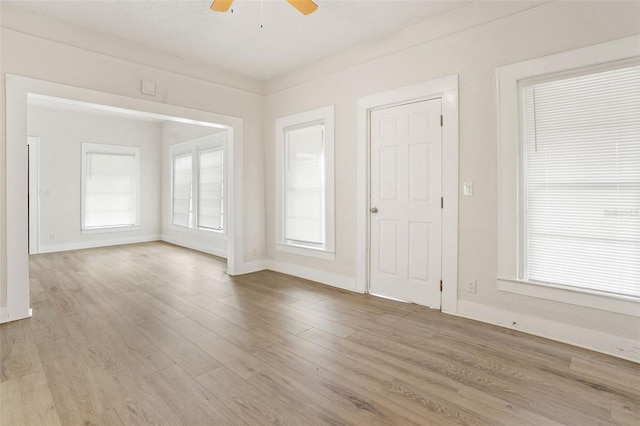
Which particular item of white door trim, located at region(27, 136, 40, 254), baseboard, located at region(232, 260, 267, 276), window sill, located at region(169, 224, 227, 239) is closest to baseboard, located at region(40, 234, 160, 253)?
white door trim, located at region(27, 136, 40, 254)

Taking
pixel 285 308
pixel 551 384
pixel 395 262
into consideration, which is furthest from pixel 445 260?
pixel 285 308

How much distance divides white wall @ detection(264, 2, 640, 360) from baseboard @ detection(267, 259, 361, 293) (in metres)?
0.07

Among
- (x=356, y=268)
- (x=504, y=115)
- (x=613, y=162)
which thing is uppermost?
(x=504, y=115)

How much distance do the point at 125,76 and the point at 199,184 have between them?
3.40 meters

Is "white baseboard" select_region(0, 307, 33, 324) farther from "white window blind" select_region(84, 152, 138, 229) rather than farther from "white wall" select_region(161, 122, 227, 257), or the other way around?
"white window blind" select_region(84, 152, 138, 229)

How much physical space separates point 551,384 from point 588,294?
0.89 meters

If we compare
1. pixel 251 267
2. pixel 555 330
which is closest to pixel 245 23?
pixel 251 267

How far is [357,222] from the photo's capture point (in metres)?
4.00

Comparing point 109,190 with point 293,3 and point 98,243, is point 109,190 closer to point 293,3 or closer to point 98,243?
point 98,243

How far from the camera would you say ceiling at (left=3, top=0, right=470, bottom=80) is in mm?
3074

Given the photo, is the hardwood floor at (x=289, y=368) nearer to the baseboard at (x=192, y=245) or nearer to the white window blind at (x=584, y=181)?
the white window blind at (x=584, y=181)

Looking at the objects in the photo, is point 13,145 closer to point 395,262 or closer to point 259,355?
point 259,355

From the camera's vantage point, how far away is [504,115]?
9.43 feet

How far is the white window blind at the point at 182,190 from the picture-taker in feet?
24.0
